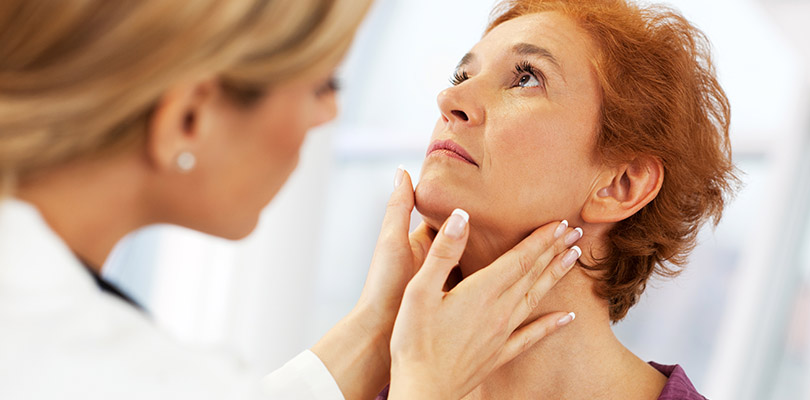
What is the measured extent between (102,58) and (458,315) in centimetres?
74

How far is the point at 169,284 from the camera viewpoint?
3156mm

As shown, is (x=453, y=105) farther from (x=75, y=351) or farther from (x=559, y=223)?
(x=75, y=351)

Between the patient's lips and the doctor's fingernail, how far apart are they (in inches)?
6.2

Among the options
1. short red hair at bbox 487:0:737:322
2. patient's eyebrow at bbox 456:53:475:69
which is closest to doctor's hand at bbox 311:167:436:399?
patient's eyebrow at bbox 456:53:475:69

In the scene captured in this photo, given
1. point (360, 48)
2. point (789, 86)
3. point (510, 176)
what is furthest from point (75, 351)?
point (789, 86)

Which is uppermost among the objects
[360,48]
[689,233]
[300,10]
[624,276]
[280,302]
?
[360,48]

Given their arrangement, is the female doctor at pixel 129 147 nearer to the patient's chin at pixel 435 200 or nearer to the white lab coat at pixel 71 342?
the white lab coat at pixel 71 342

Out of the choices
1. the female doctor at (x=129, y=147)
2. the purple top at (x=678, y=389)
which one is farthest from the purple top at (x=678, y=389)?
the female doctor at (x=129, y=147)

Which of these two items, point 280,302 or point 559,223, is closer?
point 559,223

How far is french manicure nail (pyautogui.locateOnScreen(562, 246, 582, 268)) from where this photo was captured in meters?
1.49

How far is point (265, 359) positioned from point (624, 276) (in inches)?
64.2

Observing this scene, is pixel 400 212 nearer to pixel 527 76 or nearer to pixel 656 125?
pixel 527 76

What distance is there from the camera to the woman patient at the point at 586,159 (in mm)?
1478

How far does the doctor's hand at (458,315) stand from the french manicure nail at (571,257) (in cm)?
5
